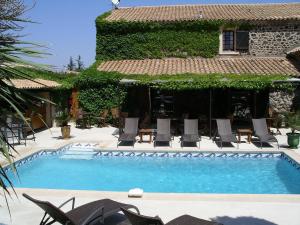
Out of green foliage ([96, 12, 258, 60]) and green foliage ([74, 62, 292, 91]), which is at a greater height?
green foliage ([96, 12, 258, 60])

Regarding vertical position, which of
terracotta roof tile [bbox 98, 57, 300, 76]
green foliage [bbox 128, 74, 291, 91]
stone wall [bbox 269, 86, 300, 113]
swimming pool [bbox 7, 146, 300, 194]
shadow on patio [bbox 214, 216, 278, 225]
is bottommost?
swimming pool [bbox 7, 146, 300, 194]

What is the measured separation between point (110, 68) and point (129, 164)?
31.5 ft

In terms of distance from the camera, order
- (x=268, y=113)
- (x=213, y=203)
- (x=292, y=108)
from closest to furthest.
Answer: (x=213, y=203) → (x=268, y=113) → (x=292, y=108)

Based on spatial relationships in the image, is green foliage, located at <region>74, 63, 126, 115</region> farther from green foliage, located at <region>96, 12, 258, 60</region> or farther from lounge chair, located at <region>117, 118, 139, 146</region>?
lounge chair, located at <region>117, 118, 139, 146</region>

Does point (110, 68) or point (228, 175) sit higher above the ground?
point (110, 68)

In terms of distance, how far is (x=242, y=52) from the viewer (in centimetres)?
2233

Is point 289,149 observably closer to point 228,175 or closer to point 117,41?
point 228,175

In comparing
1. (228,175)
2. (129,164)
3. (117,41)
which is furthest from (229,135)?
(117,41)

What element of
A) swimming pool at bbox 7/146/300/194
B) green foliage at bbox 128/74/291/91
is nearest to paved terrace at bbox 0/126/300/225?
swimming pool at bbox 7/146/300/194

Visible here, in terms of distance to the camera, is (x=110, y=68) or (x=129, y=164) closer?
(x=129, y=164)

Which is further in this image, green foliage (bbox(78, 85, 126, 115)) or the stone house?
the stone house

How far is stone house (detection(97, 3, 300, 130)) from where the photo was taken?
65.8 ft

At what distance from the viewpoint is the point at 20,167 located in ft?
38.0

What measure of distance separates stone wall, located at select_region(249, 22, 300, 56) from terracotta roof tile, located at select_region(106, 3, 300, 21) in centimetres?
61
